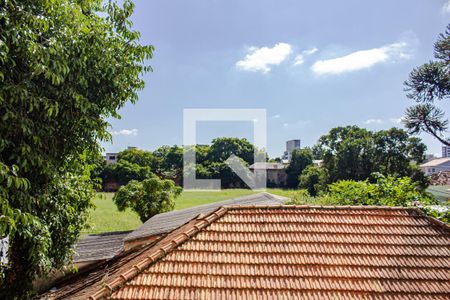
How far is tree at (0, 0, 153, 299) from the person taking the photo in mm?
3561

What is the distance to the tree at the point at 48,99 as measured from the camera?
3561 millimetres

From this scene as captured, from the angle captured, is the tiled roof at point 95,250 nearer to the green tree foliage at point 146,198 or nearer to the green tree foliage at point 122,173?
the green tree foliage at point 146,198

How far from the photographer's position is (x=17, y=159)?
387 centimetres

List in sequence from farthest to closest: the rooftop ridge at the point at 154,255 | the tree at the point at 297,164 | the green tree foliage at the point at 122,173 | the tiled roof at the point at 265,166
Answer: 1. the tree at the point at 297,164
2. the tiled roof at the point at 265,166
3. the green tree foliage at the point at 122,173
4. the rooftop ridge at the point at 154,255

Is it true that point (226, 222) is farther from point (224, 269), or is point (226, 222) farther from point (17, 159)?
point (17, 159)

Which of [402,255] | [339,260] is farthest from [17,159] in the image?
[402,255]

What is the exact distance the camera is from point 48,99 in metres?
3.87

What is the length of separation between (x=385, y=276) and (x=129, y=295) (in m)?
3.12

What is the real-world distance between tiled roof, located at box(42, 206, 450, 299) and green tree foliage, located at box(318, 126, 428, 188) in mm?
26350

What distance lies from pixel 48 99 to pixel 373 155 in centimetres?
3082

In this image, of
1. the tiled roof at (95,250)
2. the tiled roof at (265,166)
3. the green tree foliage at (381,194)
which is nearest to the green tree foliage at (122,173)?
the tiled roof at (265,166)

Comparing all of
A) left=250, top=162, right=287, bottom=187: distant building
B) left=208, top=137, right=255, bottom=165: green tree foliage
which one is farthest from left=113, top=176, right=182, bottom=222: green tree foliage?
left=208, top=137, right=255, bottom=165: green tree foliage
